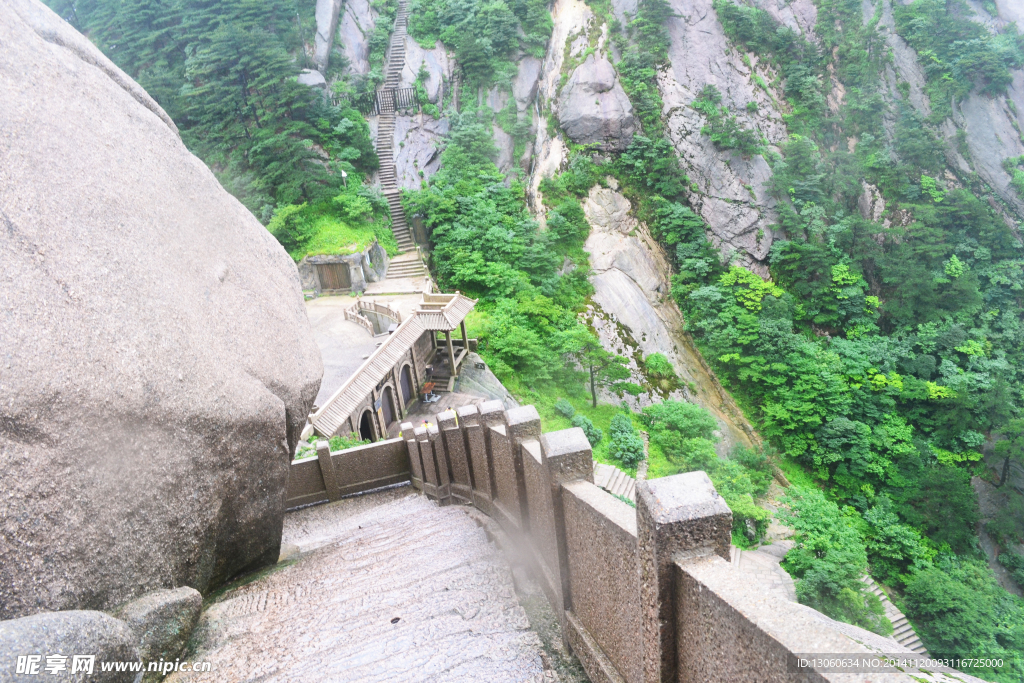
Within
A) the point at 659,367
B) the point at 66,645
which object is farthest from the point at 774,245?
the point at 66,645

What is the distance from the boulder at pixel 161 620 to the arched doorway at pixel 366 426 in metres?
11.4

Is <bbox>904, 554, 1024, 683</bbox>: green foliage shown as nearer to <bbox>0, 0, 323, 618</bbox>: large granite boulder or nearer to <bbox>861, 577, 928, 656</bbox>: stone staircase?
<bbox>861, 577, 928, 656</bbox>: stone staircase

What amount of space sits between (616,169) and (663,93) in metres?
4.24

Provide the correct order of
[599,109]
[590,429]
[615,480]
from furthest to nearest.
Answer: [599,109], [590,429], [615,480]

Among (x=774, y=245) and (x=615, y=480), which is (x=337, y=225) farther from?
(x=774, y=245)

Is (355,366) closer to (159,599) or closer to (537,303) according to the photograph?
(537,303)

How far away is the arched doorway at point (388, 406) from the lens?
17.0 meters

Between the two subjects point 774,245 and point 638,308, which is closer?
point 638,308

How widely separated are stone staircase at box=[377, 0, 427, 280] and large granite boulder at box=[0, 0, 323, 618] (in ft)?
61.0

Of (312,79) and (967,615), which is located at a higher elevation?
(312,79)

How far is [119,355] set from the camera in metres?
3.98

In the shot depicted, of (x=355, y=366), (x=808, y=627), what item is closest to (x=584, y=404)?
(x=355, y=366)

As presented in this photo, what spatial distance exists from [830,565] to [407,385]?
13.6m

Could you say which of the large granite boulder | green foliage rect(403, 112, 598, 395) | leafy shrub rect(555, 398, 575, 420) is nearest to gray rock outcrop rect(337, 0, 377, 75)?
green foliage rect(403, 112, 598, 395)
